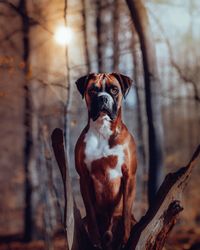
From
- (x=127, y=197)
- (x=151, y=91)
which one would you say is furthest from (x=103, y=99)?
(x=151, y=91)

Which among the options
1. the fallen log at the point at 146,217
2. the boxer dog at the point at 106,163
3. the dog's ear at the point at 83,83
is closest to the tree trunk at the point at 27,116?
the dog's ear at the point at 83,83

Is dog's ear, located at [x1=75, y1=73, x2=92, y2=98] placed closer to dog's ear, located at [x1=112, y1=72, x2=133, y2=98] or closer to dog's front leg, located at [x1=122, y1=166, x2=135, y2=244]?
dog's ear, located at [x1=112, y1=72, x2=133, y2=98]

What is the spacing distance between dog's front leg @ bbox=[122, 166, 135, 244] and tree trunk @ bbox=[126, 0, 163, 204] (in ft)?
2.70

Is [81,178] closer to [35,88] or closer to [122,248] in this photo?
[122,248]

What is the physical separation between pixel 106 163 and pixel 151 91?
1130 mm

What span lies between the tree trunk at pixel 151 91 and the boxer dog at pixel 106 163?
2.80 ft

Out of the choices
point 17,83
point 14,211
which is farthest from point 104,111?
point 14,211

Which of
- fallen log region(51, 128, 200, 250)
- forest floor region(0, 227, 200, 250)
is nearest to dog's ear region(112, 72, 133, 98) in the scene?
fallen log region(51, 128, 200, 250)

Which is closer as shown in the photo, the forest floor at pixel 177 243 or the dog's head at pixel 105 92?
the dog's head at pixel 105 92

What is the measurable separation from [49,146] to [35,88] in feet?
3.46

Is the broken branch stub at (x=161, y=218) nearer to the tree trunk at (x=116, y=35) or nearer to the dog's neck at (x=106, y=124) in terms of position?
the dog's neck at (x=106, y=124)

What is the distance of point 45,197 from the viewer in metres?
3.63

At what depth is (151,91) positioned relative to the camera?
2.98 m

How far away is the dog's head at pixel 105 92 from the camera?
1.95 metres
